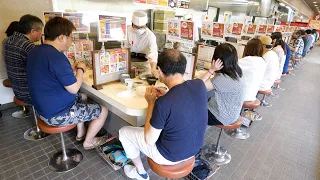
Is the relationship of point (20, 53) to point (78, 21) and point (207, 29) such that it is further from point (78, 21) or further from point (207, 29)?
point (207, 29)

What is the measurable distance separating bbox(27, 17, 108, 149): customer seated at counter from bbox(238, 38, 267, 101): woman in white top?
1819mm

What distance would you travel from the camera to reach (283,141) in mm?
2770

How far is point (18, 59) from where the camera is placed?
6.84 feet

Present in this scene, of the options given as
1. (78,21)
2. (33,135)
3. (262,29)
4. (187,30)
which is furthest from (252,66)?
(262,29)

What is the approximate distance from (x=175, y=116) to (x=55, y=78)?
109 centimetres

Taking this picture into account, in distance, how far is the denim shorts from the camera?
1726 millimetres

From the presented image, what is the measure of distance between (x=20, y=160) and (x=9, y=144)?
40 cm

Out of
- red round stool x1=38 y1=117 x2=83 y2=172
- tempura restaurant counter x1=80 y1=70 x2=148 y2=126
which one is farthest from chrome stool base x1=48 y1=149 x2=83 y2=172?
tempura restaurant counter x1=80 y1=70 x2=148 y2=126

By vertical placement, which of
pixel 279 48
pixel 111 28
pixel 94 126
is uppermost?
pixel 111 28

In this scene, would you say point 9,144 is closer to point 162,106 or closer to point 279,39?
point 162,106

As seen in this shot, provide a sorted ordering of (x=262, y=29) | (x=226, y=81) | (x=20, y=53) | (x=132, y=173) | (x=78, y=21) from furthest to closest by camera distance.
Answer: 1. (x=262, y=29)
2. (x=78, y=21)
3. (x=20, y=53)
4. (x=132, y=173)
5. (x=226, y=81)

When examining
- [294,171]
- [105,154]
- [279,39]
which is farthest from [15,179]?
[279,39]

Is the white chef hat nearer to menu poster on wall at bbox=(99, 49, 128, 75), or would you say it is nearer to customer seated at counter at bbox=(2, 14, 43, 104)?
menu poster on wall at bbox=(99, 49, 128, 75)

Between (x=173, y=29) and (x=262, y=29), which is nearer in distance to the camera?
(x=173, y=29)
